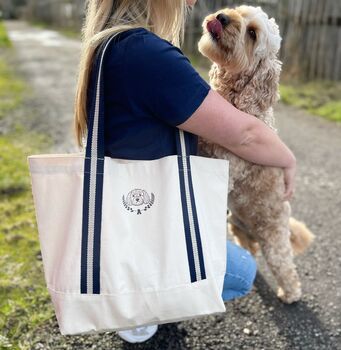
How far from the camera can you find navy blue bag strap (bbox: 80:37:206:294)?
1.72 metres

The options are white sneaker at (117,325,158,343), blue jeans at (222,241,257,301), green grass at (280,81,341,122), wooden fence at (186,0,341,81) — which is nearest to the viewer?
blue jeans at (222,241,257,301)

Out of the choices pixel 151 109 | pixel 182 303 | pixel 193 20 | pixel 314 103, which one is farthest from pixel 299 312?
pixel 193 20

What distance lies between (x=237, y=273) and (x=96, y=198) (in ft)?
3.17

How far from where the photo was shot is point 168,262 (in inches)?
70.8

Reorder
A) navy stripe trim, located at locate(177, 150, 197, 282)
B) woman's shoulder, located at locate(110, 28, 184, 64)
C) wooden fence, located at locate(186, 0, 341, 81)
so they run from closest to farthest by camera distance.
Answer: woman's shoulder, located at locate(110, 28, 184, 64) → navy stripe trim, located at locate(177, 150, 197, 282) → wooden fence, located at locate(186, 0, 341, 81)

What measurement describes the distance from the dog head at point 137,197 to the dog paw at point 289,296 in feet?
4.81

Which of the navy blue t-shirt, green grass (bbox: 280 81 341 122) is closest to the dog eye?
the navy blue t-shirt

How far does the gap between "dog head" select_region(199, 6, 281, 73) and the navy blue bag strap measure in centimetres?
64

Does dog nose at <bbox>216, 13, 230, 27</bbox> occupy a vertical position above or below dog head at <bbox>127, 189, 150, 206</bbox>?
above

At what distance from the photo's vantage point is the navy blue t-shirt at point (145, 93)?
1.70m

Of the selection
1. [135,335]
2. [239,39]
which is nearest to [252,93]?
[239,39]

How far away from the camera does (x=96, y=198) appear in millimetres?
1722

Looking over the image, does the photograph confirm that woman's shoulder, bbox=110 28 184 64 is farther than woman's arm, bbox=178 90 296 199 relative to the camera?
No

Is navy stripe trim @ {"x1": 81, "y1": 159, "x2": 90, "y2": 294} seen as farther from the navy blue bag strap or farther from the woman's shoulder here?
the woman's shoulder
